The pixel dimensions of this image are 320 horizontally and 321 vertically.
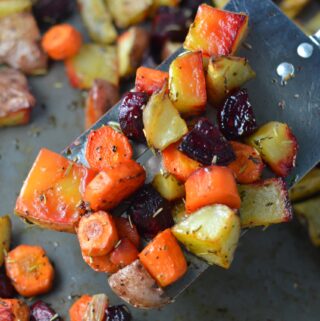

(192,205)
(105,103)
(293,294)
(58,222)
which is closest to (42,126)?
(105,103)

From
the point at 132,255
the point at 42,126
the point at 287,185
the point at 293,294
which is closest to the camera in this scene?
the point at 132,255

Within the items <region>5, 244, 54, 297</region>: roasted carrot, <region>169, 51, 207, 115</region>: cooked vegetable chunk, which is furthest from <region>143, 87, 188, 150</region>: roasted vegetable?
<region>5, 244, 54, 297</region>: roasted carrot

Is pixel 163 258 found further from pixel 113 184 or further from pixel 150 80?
pixel 150 80

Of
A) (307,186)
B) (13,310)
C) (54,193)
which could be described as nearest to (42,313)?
(13,310)

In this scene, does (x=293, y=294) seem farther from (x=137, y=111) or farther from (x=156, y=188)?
(x=137, y=111)

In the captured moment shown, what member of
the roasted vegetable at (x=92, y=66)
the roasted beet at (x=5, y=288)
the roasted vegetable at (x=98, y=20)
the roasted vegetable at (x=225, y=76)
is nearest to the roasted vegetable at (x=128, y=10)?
the roasted vegetable at (x=98, y=20)

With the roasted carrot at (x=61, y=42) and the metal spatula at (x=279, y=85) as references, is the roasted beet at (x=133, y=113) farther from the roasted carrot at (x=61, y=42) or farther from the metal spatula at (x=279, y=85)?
the roasted carrot at (x=61, y=42)
